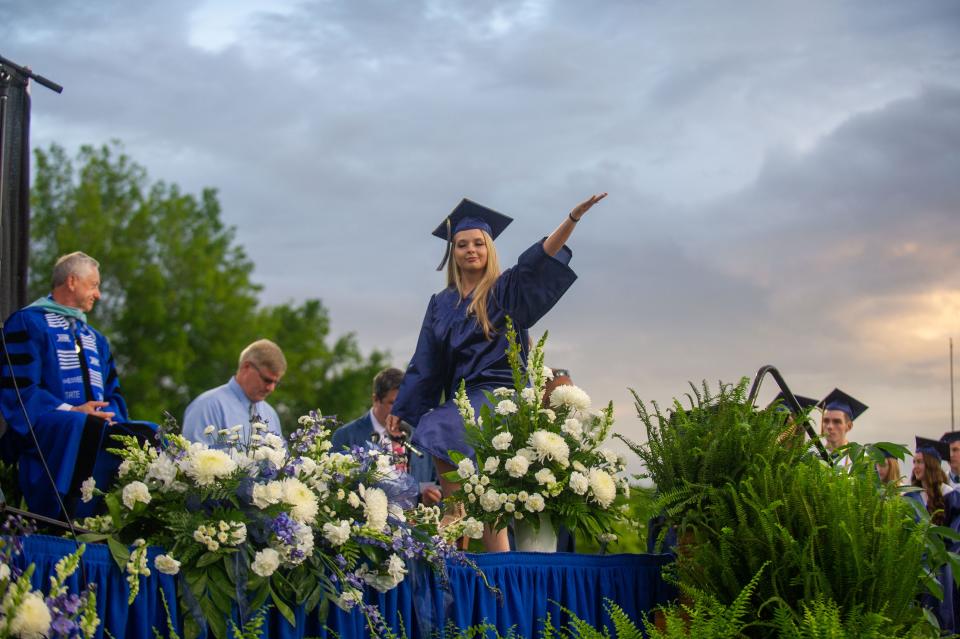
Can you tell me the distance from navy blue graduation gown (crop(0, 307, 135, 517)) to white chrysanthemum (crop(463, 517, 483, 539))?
6.80ft

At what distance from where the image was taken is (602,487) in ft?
15.4

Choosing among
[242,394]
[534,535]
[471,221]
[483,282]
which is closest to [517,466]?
[534,535]

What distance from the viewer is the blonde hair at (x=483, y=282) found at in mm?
5781

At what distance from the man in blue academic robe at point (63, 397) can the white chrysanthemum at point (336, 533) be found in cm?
208

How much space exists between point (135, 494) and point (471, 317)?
246 cm

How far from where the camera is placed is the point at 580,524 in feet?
15.7

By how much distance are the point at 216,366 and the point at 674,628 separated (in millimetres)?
25014

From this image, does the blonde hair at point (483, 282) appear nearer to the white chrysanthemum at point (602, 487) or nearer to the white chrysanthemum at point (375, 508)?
the white chrysanthemum at point (602, 487)

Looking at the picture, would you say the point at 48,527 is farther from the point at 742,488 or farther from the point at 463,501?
the point at 742,488

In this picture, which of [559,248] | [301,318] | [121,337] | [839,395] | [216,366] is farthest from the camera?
[301,318]

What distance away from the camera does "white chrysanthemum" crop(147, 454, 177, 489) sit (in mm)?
3754

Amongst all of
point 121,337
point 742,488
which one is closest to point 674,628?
point 742,488

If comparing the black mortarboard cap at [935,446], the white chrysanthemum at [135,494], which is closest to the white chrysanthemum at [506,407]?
the white chrysanthemum at [135,494]

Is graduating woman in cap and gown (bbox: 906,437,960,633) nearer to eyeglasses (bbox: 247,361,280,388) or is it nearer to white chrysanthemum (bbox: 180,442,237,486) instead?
eyeglasses (bbox: 247,361,280,388)
